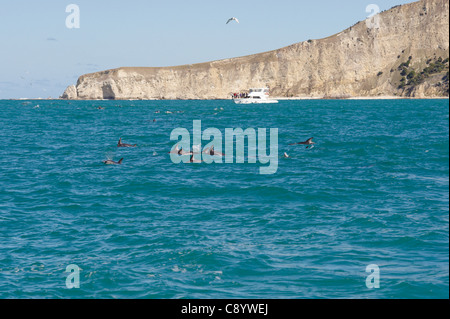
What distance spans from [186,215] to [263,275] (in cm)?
734

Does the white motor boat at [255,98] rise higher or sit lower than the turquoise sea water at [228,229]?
higher

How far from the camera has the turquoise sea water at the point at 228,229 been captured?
44.7ft

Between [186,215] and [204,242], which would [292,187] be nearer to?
[186,215]

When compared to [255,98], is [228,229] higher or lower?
lower

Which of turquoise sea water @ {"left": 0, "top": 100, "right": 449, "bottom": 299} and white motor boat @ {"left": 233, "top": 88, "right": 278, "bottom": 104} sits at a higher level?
white motor boat @ {"left": 233, "top": 88, "right": 278, "bottom": 104}

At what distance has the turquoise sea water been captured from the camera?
13.6m

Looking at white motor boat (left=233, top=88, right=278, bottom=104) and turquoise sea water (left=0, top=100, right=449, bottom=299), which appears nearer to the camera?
turquoise sea water (left=0, top=100, right=449, bottom=299)

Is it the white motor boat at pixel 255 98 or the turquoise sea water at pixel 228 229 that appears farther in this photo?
the white motor boat at pixel 255 98

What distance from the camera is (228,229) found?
60.7 ft

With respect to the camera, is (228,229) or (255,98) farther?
(255,98)
